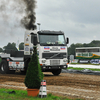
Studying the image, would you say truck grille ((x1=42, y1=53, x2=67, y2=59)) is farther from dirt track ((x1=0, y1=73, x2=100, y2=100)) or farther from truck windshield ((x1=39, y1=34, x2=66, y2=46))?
dirt track ((x1=0, y1=73, x2=100, y2=100))

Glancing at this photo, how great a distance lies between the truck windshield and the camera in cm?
1842

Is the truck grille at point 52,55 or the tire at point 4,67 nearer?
the truck grille at point 52,55

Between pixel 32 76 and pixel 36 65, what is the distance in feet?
1.64

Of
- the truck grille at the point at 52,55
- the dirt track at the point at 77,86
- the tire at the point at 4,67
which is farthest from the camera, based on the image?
the tire at the point at 4,67

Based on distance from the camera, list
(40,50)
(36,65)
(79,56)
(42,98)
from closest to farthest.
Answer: (42,98) → (36,65) → (40,50) → (79,56)

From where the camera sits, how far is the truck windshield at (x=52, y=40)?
60.4 feet

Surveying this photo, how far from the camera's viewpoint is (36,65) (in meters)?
9.21

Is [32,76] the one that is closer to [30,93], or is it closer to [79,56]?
[30,93]

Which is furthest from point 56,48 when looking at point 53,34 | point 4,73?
point 4,73

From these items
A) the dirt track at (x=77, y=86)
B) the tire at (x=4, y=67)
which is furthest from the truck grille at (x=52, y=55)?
the tire at (x=4, y=67)

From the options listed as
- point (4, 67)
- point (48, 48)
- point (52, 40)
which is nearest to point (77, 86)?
point (48, 48)

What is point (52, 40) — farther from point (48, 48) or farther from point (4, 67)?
point (4, 67)

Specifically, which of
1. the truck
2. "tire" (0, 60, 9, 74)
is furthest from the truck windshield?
"tire" (0, 60, 9, 74)

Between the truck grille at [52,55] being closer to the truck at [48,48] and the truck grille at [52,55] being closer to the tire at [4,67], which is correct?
the truck at [48,48]
